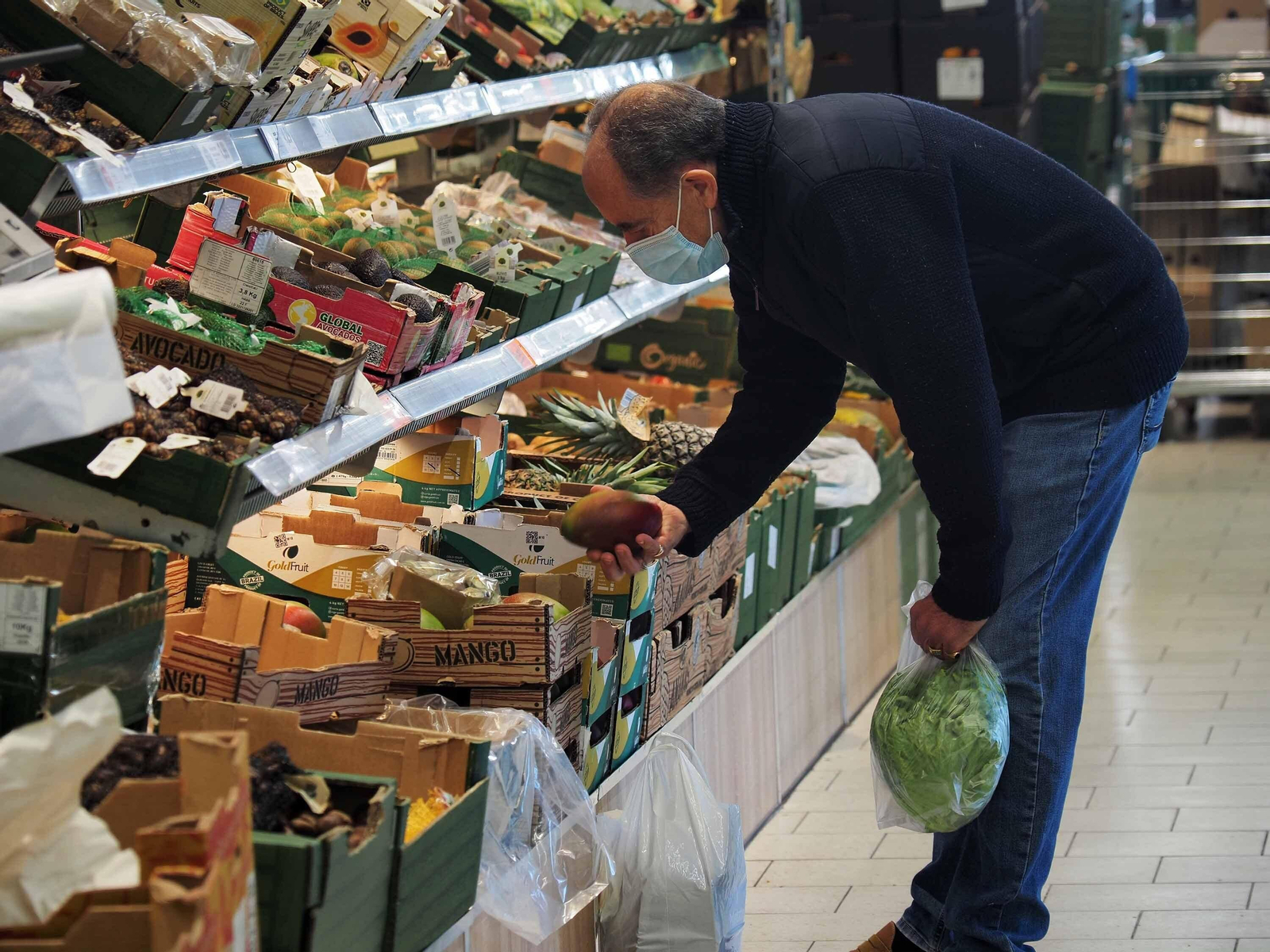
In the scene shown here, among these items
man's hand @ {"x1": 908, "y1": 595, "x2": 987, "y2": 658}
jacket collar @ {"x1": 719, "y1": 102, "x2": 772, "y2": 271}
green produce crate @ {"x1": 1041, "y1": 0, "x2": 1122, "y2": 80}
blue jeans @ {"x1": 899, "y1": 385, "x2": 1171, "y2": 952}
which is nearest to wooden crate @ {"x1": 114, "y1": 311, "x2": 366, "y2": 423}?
jacket collar @ {"x1": 719, "y1": 102, "x2": 772, "y2": 271}

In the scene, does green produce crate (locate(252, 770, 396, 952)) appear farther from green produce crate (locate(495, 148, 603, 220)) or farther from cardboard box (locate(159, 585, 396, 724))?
green produce crate (locate(495, 148, 603, 220))

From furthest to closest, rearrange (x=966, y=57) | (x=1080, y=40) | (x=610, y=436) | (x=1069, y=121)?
(x=1080, y=40)
(x=1069, y=121)
(x=966, y=57)
(x=610, y=436)

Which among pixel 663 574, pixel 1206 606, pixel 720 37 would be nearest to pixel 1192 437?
pixel 1206 606

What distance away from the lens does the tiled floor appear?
10.7 feet

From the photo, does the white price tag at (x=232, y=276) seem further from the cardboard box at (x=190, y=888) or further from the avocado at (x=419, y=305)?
the cardboard box at (x=190, y=888)

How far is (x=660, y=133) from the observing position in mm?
Result: 2367

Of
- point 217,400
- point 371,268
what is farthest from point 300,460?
point 371,268

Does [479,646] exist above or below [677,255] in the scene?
below

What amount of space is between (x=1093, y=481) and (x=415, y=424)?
1.15 m

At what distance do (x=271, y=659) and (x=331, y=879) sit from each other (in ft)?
2.52

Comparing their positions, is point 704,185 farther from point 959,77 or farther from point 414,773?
point 959,77

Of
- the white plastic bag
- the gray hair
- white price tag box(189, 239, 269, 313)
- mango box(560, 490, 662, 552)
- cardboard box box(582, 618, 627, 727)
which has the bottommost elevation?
the white plastic bag

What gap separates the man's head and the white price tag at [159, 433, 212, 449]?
0.74 metres

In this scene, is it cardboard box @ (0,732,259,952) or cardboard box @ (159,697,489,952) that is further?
cardboard box @ (159,697,489,952)
